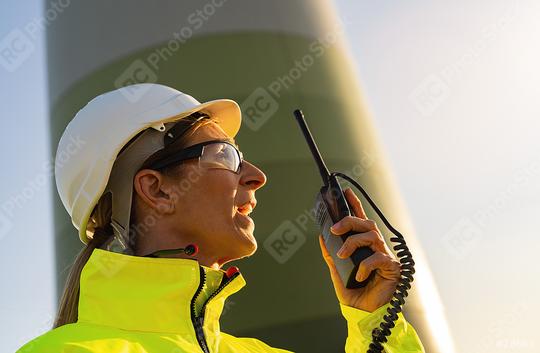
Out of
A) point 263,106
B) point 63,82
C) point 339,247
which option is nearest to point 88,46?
point 63,82

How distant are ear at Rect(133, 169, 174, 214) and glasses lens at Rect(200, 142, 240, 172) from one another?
0.58ft

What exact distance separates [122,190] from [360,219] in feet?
3.04

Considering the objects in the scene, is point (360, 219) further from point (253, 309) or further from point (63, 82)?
point (63, 82)

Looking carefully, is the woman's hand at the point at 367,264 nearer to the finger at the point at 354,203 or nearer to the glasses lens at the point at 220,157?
the finger at the point at 354,203

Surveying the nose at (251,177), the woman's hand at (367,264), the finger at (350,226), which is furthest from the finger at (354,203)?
the nose at (251,177)

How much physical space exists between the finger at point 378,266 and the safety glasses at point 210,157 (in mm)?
614

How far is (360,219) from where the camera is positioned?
203cm

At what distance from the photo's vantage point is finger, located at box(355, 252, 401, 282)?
197 centimetres

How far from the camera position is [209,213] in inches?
83.4

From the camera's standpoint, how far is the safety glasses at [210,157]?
2.19m

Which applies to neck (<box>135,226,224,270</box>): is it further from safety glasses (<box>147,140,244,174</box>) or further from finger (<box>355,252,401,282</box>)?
finger (<box>355,252,401,282</box>)

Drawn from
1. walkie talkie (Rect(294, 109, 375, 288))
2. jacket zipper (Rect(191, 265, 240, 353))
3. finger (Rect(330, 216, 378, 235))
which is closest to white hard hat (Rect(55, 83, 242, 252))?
jacket zipper (Rect(191, 265, 240, 353))

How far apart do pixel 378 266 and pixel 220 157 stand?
0.72 meters

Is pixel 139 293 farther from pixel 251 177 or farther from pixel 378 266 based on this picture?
pixel 378 266
